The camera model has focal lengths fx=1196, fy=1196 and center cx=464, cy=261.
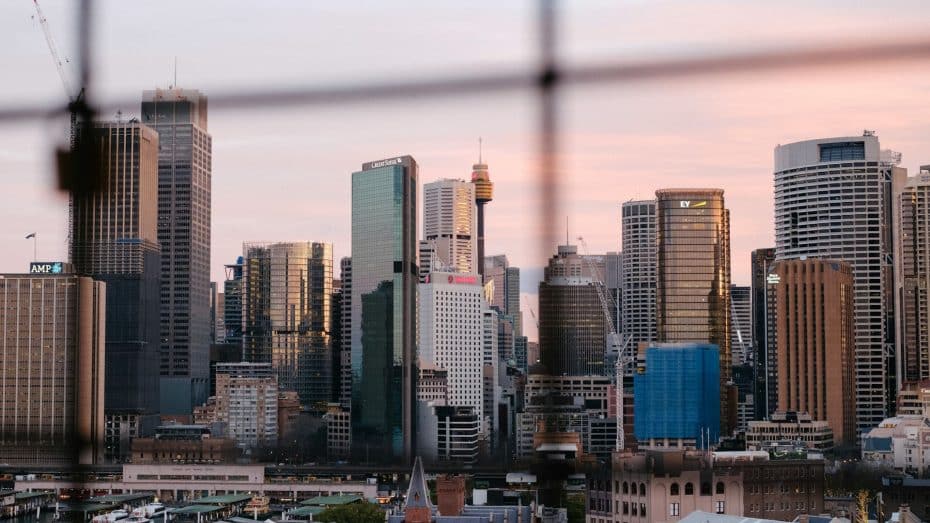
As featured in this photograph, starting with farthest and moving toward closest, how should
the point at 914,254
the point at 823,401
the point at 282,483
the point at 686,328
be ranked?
the point at 686,328 < the point at 914,254 < the point at 823,401 < the point at 282,483

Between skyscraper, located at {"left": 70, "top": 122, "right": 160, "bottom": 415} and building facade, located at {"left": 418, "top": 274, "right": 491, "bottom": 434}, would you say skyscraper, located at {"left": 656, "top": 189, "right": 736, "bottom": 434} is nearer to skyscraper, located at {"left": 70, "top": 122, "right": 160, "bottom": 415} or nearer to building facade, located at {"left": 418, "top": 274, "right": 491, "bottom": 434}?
building facade, located at {"left": 418, "top": 274, "right": 491, "bottom": 434}

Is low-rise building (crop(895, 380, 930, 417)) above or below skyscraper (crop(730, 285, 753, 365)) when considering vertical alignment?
below

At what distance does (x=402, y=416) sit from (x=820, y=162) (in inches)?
614

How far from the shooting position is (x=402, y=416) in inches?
1347

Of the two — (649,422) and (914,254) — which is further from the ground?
(914,254)

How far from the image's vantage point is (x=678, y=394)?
34156 mm

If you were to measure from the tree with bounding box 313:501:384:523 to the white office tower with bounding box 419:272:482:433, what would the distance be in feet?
70.4

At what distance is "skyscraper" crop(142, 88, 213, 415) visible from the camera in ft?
132

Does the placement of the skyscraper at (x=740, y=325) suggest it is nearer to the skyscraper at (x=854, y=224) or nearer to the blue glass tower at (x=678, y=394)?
the skyscraper at (x=854, y=224)

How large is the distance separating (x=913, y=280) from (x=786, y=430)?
9.06 metres

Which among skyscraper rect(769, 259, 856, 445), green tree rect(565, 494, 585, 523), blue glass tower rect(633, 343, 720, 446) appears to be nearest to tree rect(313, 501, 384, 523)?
green tree rect(565, 494, 585, 523)

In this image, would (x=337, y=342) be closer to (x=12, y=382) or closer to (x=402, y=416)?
(x=402, y=416)

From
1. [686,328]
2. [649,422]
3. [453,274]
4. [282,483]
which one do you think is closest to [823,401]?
[649,422]

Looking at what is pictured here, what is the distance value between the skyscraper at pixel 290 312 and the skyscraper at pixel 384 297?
3605 mm
